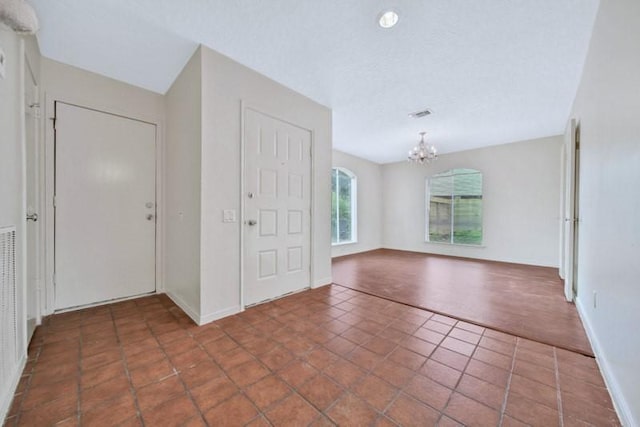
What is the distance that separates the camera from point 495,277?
3.96 meters

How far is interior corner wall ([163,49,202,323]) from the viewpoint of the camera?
2291 millimetres

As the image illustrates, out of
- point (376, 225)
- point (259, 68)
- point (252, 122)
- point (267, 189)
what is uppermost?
point (259, 68)

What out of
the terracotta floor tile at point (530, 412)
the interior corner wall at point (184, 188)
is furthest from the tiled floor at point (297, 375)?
the interior corner wall at point (184, 188)

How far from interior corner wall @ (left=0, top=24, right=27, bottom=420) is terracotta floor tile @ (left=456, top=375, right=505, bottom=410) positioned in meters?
2.48

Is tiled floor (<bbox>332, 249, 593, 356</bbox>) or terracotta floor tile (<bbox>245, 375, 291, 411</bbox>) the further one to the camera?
tiled floor (<bbox>332, 249, 593, 356</bbox>)

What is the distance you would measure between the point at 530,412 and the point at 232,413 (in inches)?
61.9

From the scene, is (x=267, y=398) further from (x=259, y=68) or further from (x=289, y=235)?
(x=259, y=68)

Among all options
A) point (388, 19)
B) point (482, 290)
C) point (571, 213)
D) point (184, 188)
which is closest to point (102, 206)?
point (184, 188)

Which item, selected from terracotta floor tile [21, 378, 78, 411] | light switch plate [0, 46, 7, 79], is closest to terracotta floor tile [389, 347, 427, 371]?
terracotta floor tile [21, 378, 78, 411]

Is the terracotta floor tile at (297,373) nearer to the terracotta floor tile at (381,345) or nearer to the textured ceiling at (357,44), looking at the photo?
the terracotta floor tile at (381,345)

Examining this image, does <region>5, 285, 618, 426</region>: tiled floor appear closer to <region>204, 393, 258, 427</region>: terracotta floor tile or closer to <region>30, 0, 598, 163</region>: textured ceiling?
<region>204, 393, 258, 427</region>: terracotta floor tile

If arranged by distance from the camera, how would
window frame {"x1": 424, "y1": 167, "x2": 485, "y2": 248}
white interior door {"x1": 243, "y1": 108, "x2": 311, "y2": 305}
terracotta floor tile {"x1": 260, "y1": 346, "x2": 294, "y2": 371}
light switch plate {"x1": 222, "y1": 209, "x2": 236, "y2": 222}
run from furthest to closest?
window frame {"x1": 424, "y1": 167, "x2": 485, "y2": 248}, white interior door {"x1": 243, "y1": 108, "x2": 311, "y2": 305}, light switch plate {"x1": 222, "y1": 209, "x2": 236, "y2": 222}, terracotta floor tile {"x1": 260, "y1": 346, "x2": 294, "y2": 371}

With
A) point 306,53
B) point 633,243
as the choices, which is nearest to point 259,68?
point 306,53

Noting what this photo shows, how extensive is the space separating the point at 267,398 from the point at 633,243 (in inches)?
82.2
